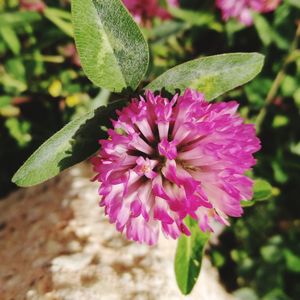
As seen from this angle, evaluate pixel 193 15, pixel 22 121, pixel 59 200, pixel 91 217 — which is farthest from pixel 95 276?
pixel 193 15

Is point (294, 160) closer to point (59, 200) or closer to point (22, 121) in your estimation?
point (59, 200)

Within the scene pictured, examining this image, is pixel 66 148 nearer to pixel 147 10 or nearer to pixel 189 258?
pixel 189 258

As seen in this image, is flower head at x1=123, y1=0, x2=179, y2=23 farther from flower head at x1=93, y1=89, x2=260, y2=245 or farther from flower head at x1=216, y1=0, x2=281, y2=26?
flower head at x1=93, y1=89, x2=260, y2=245

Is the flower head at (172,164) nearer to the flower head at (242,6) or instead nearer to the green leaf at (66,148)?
the green leaf at (66,148)

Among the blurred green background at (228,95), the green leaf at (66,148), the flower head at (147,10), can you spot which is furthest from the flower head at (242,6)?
the green leaf at (66,148)

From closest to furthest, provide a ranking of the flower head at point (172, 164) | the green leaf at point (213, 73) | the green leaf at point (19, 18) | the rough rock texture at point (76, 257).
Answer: the flower head at point (172, 164) < the green leaf at point (213, 73) < the rough rock texture at point (76, 257) < the green leaf at point (19, 18)

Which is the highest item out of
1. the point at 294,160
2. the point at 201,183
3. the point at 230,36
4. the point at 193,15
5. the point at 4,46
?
the point at 4,46

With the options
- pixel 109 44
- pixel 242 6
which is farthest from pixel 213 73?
pixel 242 6
